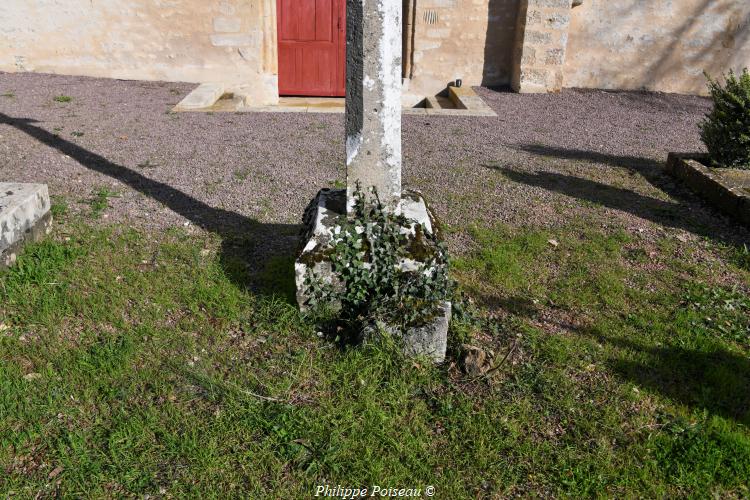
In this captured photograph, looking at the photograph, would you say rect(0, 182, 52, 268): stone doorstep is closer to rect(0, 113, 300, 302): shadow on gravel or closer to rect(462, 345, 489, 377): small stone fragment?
rect(0, 113, 300, 302): shadow on gravel

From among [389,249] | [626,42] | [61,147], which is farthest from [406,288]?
[626,42]

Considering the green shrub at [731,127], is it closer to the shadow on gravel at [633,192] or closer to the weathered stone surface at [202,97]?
the shadow on gravel at [633,192]

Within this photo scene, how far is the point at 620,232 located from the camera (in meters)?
4.80

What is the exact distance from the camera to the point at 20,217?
3.91 meters

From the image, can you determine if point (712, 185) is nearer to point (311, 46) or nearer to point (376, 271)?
point (376, 271)

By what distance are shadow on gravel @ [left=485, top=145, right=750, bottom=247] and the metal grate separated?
3957 mm

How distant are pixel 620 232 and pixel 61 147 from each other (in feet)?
18.2

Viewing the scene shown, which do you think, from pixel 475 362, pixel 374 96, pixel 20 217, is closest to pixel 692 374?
pixel 475 362

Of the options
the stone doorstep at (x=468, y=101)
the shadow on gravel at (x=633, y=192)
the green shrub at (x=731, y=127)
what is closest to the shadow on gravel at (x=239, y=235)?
the shadow on gravel at (x=633, y=192)

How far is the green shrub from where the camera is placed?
5.70m

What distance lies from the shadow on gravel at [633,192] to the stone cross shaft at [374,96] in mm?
2763

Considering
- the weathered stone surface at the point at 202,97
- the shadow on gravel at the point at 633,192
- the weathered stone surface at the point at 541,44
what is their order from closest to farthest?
the shadow on gravel at the point at 633,192, the weathered stone surface at the point at 202,97, the weathered stone surface at the point at 541,44

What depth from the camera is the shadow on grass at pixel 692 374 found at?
2.86 metres

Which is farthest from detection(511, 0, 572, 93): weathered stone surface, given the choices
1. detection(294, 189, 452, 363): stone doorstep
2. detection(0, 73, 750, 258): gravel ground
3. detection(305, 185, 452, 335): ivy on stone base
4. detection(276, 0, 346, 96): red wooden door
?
detection(305, 185, 452, 335): ivy on stone base
